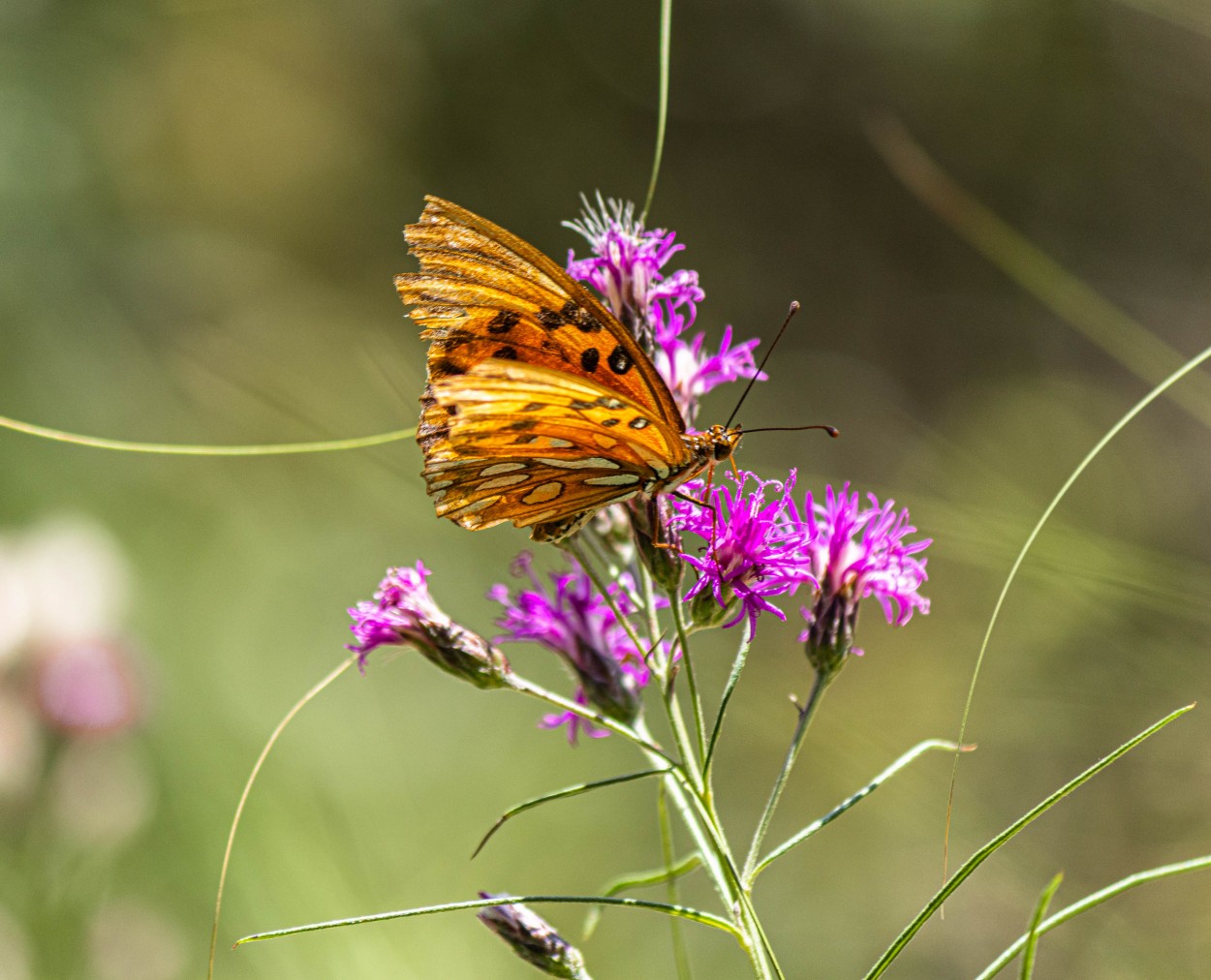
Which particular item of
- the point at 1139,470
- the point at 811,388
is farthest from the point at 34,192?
the point at 1139,470

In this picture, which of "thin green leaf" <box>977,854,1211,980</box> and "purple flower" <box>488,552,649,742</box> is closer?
"thin green leaf" <box>977,854,1211,980</box>

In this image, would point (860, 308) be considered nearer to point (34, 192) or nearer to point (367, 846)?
point (367, 846)

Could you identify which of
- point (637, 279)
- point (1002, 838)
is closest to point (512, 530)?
point (637, 279)

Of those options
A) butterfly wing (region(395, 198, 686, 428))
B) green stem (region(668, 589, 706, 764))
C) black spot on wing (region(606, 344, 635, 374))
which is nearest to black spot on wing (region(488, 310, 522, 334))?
butterfly wing (region(395, 198, 686, 428))

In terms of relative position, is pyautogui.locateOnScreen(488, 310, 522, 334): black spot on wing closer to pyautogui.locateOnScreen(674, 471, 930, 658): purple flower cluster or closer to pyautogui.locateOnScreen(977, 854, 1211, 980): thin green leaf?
pyautogui.locateOnScreen(674, 471, 930, 658): purple flower cluster

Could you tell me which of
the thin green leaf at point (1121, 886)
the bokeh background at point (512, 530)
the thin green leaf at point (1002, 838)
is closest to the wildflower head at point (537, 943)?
the thin green leaf at point (1002, 838)

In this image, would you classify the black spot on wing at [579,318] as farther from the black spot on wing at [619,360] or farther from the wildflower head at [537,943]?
the wildflower head at [537,943]
